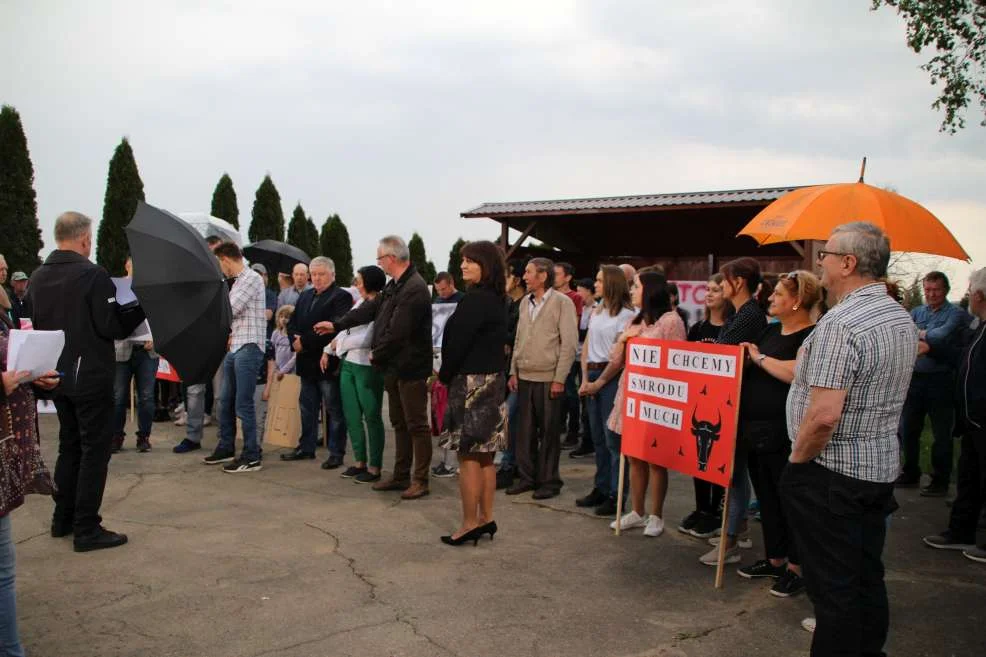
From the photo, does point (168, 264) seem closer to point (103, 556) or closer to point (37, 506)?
point (103, 556)

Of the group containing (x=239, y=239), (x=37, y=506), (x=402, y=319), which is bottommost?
(x=37, y=506)

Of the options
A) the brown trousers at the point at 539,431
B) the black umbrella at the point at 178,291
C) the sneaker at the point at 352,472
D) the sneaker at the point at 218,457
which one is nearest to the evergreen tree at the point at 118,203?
the sneaker at the point at 218,457

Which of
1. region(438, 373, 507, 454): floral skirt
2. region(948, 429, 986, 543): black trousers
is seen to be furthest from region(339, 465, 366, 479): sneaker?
region(948, 429, 986, 543): black trousers

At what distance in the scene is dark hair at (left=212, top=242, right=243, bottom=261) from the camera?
Answer: 7637 millimetres

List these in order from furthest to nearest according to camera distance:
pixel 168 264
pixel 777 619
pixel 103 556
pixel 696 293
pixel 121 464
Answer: pixel 696 293 < pixel 121 464 < pixel 103 556 < pixel 168 264 < pixel 777 619

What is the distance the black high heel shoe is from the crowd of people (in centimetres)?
2

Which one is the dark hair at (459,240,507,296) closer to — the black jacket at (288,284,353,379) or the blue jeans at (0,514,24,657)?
the black jacket at (288,284,353,379)

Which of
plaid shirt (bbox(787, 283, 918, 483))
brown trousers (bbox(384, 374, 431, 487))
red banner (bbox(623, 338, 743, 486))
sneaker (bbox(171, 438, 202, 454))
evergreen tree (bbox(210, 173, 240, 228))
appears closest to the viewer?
plaid shirt (bbox(787, 283, 918, 483))

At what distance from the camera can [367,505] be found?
6.46m

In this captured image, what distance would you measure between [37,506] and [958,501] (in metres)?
7.13

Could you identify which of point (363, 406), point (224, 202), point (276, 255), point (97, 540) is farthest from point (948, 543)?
point (224, 202)

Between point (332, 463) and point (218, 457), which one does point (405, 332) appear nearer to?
point (332, 463)

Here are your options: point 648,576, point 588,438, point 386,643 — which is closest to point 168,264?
point 386,643

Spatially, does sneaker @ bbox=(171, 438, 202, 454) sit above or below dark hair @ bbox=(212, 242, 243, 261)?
below
